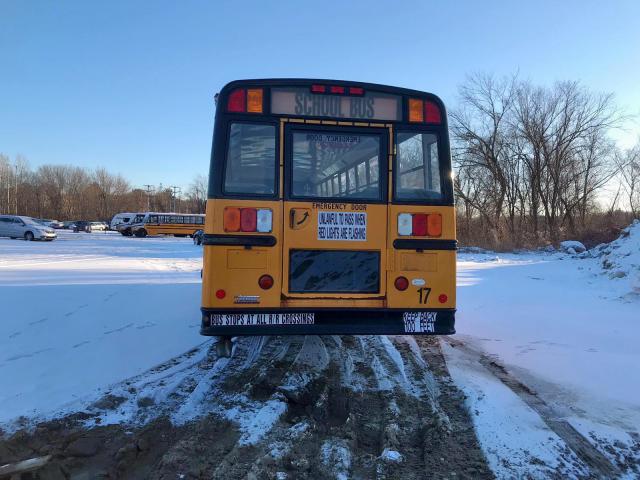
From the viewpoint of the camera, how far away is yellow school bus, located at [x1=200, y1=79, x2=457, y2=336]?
14.9 ft

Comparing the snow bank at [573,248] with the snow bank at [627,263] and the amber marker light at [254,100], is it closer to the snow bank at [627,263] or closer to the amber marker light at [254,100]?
the snow bank at [627,263]

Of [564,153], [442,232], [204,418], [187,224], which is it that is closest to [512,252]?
[564,153]

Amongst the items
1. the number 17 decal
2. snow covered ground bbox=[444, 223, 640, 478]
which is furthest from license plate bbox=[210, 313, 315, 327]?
snow covered ground bbox=[444, 223, 640, 478]

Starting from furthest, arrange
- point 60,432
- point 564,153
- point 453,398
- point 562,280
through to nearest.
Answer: point 564,153 < point 562,280 < point 453,398 < point 60,432

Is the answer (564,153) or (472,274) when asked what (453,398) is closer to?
(472,274)

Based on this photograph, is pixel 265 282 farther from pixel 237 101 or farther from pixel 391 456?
pixel 391 456

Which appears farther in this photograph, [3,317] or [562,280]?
[562,280]

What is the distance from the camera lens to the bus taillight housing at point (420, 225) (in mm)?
4859

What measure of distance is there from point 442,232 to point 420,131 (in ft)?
3.65

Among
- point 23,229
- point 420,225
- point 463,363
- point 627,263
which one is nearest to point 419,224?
point 420,225

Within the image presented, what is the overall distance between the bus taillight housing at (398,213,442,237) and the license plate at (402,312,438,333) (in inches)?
32.4

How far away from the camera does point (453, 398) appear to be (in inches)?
177

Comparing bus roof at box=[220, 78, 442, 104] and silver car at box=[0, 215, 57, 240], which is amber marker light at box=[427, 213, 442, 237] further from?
silver car at box=[0, 215, 57, 240]

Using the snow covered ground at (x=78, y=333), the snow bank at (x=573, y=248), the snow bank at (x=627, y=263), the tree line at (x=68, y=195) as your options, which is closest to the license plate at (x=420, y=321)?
the snow covered ground at (x=78, y=333)
